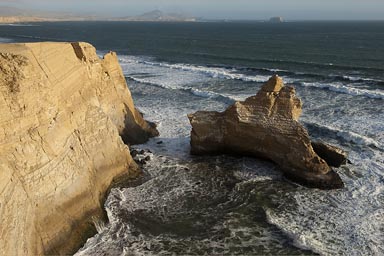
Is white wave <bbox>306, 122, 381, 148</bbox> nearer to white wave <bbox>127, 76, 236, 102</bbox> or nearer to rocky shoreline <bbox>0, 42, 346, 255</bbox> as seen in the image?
rocky shoreline <bbox>0, 42, 346, 255</bbox>

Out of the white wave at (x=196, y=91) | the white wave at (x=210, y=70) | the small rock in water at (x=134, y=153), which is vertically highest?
the small rock in water at (x=134, y=153)

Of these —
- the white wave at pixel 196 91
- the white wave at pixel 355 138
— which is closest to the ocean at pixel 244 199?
the white wave at pixel 355 138

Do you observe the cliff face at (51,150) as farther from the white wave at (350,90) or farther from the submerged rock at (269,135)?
the white wave at (350,90)

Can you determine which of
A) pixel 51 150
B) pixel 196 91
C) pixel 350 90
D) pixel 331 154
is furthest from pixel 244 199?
pixel 350 90

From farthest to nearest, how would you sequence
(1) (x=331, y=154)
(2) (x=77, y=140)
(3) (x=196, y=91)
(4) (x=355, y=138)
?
(3) (x=196, y=91), (4) (x=355, y=138), (1) (x=331, y=154), (2) (x=77, y=140)

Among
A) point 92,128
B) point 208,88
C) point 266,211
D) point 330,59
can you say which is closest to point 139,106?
point 208,88

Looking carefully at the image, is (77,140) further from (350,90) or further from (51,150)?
(350,90)

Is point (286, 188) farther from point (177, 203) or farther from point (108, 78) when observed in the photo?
point (108, 78)
